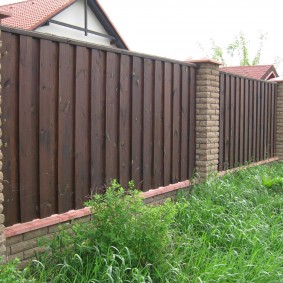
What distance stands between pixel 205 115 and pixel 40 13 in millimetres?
13705

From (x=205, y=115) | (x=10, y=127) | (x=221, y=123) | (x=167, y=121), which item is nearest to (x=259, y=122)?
(x=221, y=123)

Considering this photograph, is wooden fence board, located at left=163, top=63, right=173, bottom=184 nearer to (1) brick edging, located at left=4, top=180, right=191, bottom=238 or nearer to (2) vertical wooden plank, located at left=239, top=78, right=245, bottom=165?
(1) brick edging, located at left=4, top=180, right=191, bottom=238

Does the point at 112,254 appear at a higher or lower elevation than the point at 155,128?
lower

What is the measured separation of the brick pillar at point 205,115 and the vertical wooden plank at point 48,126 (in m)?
2.88

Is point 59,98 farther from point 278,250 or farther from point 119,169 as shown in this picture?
point 278,250

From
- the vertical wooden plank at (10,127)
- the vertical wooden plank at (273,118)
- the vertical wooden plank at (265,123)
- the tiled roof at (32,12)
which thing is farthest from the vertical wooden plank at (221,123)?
the tiled roof at (32,12)

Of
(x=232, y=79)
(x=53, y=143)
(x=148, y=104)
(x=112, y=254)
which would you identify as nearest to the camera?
(x=112, y=254)

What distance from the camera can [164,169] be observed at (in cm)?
600

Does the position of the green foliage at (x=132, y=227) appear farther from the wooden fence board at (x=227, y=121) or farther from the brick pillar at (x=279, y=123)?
the brick pillar at (x=279, y=123)

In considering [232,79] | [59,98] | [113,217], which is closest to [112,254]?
[113,217]


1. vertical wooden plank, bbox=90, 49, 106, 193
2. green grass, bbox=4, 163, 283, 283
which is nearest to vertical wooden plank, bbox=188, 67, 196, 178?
green grass, bbox=4, 163, 283, 283

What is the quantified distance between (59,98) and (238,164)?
Answer: 15.5 ft

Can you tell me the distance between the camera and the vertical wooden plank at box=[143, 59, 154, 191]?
219 inches

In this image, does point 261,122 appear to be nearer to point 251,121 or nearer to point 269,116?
point 269,116
